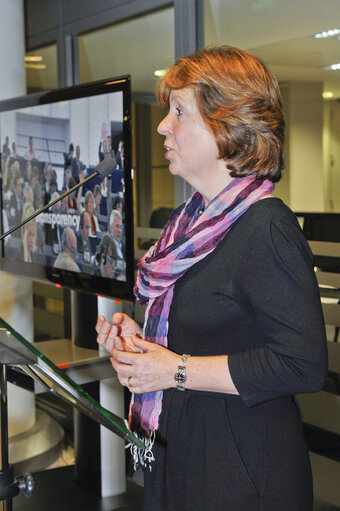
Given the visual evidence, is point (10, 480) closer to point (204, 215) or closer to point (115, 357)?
point (115, 357)

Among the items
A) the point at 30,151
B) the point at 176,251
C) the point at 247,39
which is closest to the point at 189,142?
the point at 176,251

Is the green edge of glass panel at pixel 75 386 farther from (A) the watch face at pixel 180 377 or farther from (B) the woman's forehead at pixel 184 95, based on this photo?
(B) the woman's forehead at pixel 184 95

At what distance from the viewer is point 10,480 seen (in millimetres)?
1344

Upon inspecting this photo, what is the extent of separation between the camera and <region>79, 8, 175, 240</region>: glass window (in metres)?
3.27

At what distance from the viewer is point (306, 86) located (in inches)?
102

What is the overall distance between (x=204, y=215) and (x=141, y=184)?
6.41ft

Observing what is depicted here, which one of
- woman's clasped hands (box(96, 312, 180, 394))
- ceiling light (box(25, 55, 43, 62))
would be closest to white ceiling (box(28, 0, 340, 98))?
ceiling light (box(25, 55, 43, 62))

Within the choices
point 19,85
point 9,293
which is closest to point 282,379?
point 9,293

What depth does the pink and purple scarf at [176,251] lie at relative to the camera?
4.66 ft

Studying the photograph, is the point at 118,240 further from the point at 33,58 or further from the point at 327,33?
the point at 33,58

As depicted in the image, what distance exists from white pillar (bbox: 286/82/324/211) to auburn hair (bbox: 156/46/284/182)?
1200 millimetres

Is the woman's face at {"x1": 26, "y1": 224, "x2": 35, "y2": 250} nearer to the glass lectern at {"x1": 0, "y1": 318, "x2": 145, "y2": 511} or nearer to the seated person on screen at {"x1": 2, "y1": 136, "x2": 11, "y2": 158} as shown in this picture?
the seated person on screen at {"x1": 2, "y1": 136, "x2": 11, "y2": 158}

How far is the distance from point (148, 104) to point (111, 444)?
5.22 ft

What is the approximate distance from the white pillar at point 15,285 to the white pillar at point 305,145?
1819 mm
